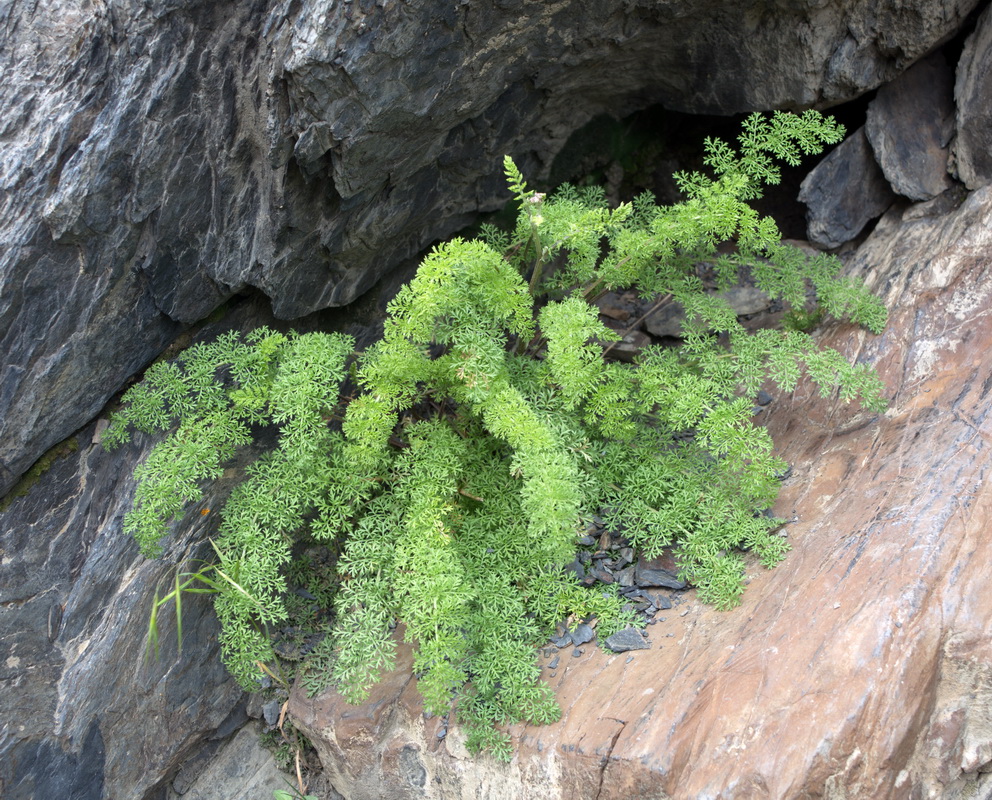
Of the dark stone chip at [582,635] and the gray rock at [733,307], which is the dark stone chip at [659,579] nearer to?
the dark stone chip at [582,635]

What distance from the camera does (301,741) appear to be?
13.0ft

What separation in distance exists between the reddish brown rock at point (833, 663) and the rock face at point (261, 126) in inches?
64.1

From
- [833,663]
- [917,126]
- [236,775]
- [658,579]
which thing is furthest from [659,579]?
[917,126]

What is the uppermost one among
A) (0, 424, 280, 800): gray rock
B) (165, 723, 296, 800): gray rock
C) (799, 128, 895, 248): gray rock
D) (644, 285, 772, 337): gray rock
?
(799, 128, 895, 248): gray rock

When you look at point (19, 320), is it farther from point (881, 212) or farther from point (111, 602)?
point (881, 212)

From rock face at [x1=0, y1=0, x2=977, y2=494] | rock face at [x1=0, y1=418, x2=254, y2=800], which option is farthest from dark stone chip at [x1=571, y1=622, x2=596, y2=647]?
rock face at [x1=0, y1=0, x2=977, y2=494]

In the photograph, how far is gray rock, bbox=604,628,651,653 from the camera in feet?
10.4

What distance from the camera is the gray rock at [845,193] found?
444cm

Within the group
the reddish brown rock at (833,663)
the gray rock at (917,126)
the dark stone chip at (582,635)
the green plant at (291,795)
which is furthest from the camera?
the gray rock at (917,126)

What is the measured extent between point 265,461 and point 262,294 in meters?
0.91

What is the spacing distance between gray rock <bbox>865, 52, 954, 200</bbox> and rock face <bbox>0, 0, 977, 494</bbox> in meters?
0.25

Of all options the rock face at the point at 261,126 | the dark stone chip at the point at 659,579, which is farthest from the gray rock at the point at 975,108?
the dark stone chip at the point at 659,579

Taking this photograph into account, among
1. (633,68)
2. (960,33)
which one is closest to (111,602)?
(633,68)

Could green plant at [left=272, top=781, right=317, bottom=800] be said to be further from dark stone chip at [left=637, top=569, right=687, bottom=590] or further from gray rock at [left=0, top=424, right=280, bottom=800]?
dark stone chip at [left=637, top=569, right=687, bottom=590]
